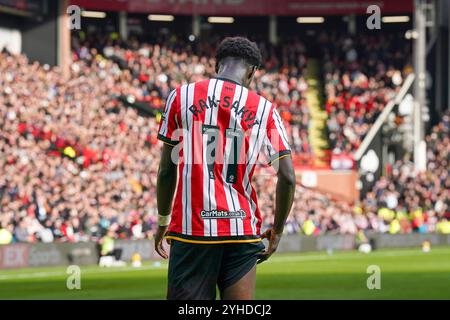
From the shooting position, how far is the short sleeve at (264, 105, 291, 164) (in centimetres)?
655

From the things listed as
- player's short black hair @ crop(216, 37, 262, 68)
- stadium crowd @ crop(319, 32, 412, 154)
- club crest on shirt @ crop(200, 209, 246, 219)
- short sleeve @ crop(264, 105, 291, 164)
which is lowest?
club crest on shirt @ crop(200, 209, 246, 219)

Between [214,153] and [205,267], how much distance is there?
0.70 m

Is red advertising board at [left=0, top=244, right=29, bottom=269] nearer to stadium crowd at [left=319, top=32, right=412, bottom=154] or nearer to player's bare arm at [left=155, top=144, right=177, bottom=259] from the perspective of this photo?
player's bare arm at [left=155, top=144, right=177, bottom=259]

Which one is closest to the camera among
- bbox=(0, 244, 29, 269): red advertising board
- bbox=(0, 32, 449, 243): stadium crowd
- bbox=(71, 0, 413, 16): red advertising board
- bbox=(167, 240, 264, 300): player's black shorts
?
bbox=(167, 240, 264, 300): player's black shorts

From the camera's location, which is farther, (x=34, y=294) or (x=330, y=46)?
(x=330, y=46)

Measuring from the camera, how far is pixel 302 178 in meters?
44.5

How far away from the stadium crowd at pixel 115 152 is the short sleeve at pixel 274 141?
2119cm

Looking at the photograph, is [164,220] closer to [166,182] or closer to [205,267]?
[166,182]

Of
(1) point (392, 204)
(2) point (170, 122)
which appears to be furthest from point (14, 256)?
(2) point (170, 122)

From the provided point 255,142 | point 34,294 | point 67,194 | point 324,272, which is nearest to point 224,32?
point 67,194

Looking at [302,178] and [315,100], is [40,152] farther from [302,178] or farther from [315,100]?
[315,100]

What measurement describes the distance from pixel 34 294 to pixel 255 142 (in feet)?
45.6

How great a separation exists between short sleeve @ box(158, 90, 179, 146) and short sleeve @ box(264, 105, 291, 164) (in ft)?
1.86

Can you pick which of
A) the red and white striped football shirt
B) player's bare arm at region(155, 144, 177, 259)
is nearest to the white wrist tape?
player's bare arm at region(155, 144, 177, 259)
